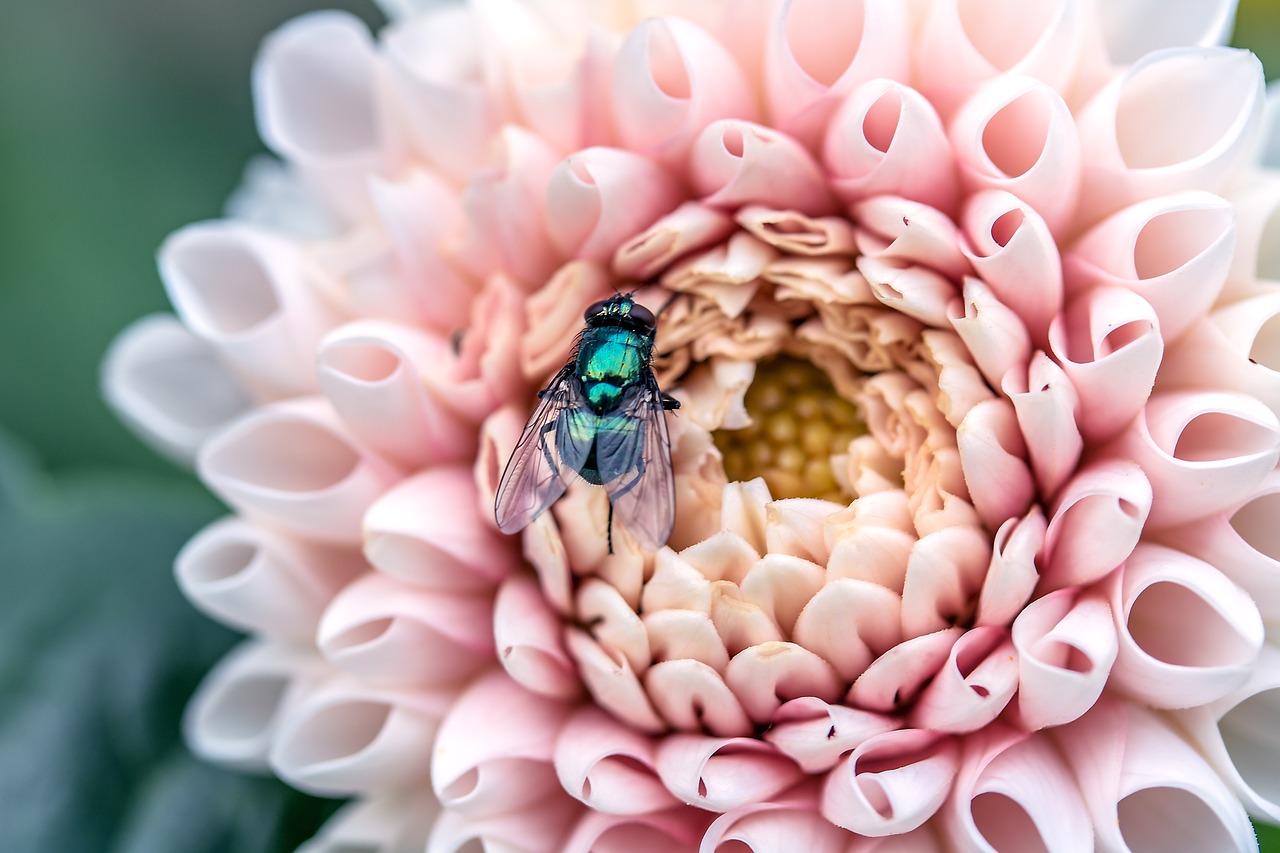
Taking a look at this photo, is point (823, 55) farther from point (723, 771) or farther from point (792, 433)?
point (723, 771)

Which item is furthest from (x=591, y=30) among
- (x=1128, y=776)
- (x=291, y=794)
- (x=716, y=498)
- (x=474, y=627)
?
(x=291, y=794)

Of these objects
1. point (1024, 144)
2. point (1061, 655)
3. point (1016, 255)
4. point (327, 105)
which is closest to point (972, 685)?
point (1061, 655)

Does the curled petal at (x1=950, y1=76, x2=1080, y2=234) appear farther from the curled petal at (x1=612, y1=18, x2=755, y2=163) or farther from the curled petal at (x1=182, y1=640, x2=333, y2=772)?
the curled petal at (x1=182, y1=640, x2=333, y2=772)

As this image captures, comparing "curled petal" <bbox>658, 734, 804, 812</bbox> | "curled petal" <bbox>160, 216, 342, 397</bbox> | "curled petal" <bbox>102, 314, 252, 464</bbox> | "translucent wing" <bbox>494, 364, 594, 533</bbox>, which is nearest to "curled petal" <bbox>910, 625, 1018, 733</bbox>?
"curled petal" <bbox>658, 734, 804, 812</bbox>

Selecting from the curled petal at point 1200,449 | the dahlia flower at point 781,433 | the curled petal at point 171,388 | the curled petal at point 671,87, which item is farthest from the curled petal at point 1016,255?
the curled petal at point 171,388

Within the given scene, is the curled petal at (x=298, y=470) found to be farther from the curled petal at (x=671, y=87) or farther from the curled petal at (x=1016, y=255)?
the curled petal at (x=1016, y=255)

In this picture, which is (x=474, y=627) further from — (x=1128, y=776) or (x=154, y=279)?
(x=154, y=279)
